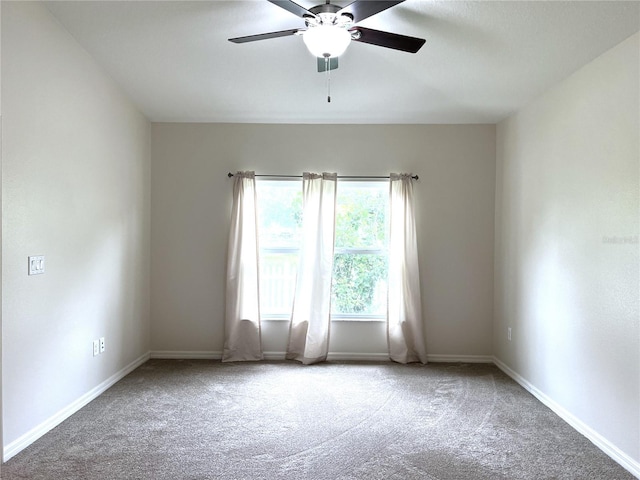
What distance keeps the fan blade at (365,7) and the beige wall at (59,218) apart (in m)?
1.83

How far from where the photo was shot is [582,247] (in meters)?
2.94

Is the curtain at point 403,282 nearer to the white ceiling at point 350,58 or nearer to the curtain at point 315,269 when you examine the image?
the curtain at point 315,269

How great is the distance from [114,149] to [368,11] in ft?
8.17

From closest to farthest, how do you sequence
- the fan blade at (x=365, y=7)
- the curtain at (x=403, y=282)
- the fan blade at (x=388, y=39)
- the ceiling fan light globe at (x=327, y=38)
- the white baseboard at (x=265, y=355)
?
the fan blade at (x=365, y=7) → the ceiling fan light globe at (x=327, y=38) → the fan blade at (x=388, y=39) → the curtain at (x=403, y=282) → the white baseboard at (x=265, y=355)

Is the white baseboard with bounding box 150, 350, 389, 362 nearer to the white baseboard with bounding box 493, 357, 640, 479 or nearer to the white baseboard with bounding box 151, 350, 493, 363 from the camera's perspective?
the white baseboard with bounding box 151, 350, 493, 363

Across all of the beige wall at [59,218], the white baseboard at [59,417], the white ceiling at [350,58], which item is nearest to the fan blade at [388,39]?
the white ceiling at [350,58]

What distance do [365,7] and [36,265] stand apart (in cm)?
236

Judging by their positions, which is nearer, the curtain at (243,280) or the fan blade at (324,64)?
the fan blade at (324,64)

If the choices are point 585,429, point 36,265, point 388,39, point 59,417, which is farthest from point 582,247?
point 59,417

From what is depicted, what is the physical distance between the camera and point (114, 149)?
12.0ft

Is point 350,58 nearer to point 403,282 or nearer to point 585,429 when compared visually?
point 403,282

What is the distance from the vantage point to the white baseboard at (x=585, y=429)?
2.41 m

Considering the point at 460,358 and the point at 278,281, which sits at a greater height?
the point at 278,281

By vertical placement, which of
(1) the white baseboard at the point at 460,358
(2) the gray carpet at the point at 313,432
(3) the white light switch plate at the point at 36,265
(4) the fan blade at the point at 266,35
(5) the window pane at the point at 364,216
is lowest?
(2) the gray carpet at the point at 313,432
